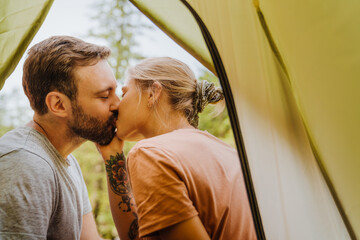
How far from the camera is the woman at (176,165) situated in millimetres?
710

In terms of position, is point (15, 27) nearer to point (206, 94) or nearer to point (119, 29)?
point (206, 94)

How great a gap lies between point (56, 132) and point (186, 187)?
0.61 m

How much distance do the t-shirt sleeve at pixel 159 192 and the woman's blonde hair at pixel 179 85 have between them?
318mm

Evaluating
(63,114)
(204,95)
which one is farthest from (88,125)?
(204,95)

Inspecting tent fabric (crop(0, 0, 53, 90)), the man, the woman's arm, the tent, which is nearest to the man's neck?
the man

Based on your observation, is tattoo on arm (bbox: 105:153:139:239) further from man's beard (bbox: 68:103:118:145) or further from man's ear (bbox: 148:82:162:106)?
man's ear (bbox: 148:82:162:106)

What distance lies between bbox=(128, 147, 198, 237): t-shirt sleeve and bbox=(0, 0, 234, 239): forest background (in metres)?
0.88

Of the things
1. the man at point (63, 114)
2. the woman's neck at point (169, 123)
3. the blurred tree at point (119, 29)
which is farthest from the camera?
the blurred tree at point (119, 29)

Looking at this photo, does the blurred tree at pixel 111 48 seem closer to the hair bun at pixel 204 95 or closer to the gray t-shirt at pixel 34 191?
the hair bun at pixel 204 95

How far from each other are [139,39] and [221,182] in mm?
1457

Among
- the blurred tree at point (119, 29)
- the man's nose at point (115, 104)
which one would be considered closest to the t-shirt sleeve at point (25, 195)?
the man's nose at point (115, 104)

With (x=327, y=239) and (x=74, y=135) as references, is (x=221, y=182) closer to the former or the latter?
(x=327, y=239)

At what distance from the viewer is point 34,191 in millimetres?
810

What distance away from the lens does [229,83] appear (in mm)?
631
